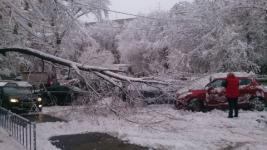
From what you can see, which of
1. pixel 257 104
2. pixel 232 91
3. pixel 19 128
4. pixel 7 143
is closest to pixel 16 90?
pixel 7 143

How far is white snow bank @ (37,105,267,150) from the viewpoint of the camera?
8.76 metres

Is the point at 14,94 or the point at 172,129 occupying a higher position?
the point at 172,129

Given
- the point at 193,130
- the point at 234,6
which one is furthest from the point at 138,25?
the point at 193,130

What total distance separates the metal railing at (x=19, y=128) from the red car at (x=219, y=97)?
8.32 meters

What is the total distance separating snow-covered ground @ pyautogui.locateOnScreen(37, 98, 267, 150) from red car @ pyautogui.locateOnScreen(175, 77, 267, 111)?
3.14ft

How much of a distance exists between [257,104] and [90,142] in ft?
30.2

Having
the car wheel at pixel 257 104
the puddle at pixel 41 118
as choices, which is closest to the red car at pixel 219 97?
the car wheel at pixel 257 104

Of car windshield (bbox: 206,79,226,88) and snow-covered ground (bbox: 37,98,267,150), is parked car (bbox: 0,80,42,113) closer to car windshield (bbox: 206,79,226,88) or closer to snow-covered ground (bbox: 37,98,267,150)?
snow-covered ground (bbox: 37,98,267,150)

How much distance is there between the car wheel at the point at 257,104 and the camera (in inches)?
725

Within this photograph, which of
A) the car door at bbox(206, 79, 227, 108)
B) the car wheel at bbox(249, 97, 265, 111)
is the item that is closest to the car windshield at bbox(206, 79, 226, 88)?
the car door at bbox(206, 79, 227, 108)

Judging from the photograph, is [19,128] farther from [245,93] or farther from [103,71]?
[245,93]

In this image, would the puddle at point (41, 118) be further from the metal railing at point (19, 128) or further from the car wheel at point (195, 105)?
the car wheel at point (195, 105)

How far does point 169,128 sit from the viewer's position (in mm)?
10258

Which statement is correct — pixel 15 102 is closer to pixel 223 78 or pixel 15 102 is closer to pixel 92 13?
pixel 223 78
